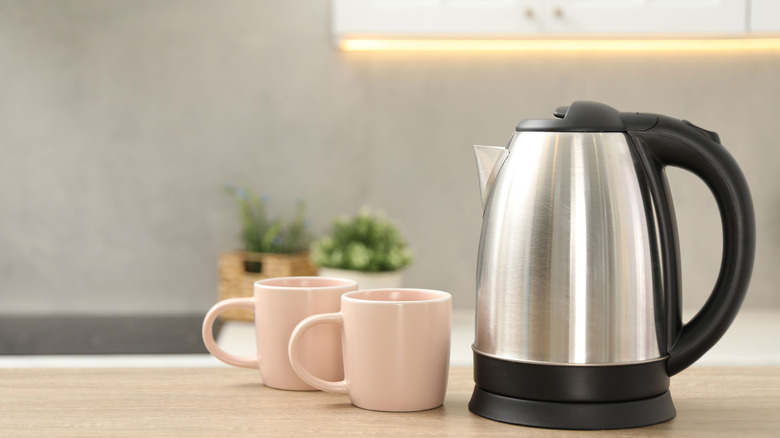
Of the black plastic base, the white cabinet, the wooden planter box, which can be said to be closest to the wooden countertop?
the black plastic base

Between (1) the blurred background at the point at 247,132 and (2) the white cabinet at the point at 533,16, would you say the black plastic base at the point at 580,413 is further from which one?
(1) the blurred background at the point at 247,132

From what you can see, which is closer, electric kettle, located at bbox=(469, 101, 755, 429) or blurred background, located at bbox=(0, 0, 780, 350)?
electric kettle, located at bbox=(469, 101, 755, 429)

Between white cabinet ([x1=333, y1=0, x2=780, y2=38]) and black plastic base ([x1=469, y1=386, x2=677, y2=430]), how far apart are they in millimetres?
1246

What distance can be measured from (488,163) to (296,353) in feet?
0.76

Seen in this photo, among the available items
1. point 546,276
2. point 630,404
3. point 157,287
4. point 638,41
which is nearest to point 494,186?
point 546,276

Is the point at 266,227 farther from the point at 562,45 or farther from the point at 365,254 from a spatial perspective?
the point at 562,45

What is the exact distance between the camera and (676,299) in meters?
0.64

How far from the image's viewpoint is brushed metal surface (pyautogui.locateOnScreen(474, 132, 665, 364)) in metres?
0.60

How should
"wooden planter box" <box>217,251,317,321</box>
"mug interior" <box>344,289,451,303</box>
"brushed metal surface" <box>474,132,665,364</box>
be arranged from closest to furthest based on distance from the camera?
1. "brushed metal surface" <box>474,132,665,364</box>
2. "mug interior" <box>344,289,451,303</box>
3. "wooden planter box" <box>217,251,317,321</box>

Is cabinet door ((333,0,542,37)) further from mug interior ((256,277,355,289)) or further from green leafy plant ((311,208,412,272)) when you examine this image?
mug interior ((256,277,355,289))

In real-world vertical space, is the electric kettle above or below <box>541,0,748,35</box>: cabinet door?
below

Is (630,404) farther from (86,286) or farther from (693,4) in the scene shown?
(86,286)

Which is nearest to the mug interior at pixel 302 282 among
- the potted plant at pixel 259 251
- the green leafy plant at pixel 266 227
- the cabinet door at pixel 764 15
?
the potted plant at pixel 259 251

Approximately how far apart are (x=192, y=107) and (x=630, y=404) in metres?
1.62
